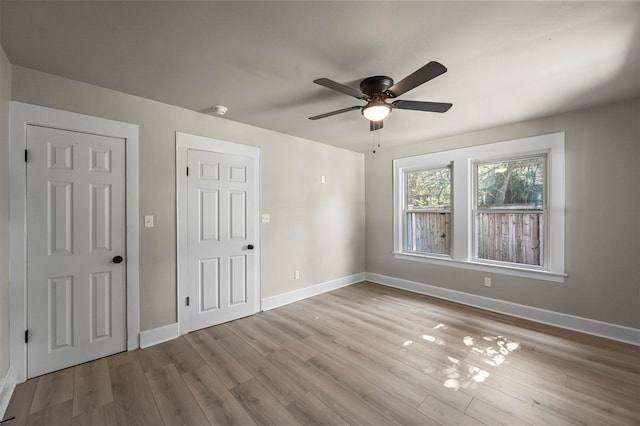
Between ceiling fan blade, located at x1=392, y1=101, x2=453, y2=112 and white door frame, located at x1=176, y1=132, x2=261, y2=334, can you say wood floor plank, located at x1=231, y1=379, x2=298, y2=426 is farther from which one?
ceiling fan blade, located at x1=392, y1=101, x2=453, y2=112

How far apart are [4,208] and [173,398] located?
1.85m

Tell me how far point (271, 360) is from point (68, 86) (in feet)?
9.86

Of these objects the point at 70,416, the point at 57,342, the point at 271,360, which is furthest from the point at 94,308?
the point at 271,360

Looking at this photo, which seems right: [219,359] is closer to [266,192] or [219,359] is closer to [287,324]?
[287,324]

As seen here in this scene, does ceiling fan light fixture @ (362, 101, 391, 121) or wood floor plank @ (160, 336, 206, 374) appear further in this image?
wood floor plank @ (160, 336, 206, 374)

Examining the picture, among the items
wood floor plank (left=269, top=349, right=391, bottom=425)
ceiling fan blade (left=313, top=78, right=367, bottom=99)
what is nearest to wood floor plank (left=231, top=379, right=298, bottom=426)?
wood floor plank (left=269, top=349, right=391, bottom=425)

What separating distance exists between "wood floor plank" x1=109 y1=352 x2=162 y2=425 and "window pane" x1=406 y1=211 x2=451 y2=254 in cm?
394

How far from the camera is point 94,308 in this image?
2.38m

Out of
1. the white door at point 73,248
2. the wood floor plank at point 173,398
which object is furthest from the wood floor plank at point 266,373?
the white door at point 73,248

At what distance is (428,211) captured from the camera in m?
4.32

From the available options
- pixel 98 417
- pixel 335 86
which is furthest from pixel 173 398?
pixel 335 86

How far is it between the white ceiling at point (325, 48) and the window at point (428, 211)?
5.25 ft

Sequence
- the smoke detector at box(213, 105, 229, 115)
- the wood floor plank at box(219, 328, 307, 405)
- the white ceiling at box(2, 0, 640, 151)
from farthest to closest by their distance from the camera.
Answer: the smoke detector at box(213, 105, 229, 115) < the wood floor plank at box(219, 328, 307, 405) < the white ceiling at box(2, 0, 640, 151)

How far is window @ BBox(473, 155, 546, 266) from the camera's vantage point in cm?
327
